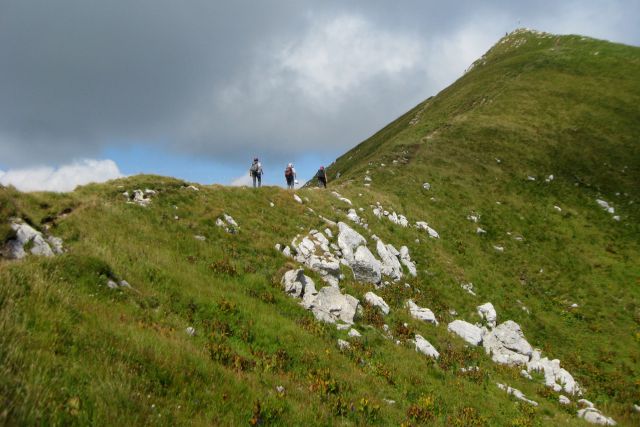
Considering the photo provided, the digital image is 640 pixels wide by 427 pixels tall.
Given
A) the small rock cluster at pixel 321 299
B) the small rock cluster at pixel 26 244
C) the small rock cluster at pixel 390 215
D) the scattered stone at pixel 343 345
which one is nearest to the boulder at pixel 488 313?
the small rock cluster at pixel 390 215

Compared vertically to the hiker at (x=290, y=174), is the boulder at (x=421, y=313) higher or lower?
lower

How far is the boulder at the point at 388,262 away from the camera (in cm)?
2173

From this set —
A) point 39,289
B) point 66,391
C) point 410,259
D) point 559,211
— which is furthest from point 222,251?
point 559,211

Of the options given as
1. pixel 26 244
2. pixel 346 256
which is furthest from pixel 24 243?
pixel 346 256

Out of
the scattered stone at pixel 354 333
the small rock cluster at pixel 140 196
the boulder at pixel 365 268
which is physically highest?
Answer: the small rock cluster at pixel 140 196

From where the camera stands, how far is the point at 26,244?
37.3 ft

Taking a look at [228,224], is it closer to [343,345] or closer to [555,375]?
[343,345]

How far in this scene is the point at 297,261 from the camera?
17.8 m

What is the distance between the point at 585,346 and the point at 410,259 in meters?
10.7

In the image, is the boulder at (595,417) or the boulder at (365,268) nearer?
the boulder at (595,417)

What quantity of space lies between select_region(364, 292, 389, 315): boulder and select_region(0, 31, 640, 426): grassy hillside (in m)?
0.49

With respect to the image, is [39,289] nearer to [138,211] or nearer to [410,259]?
[138,211]

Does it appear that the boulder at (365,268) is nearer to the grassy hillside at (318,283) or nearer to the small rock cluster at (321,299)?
the grassy hillside at (318,283)

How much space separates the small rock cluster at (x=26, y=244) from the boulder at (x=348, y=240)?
12636mm
